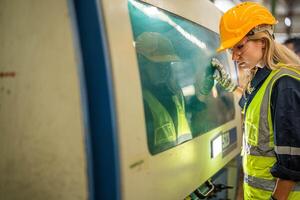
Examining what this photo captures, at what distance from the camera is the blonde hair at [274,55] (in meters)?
1.28

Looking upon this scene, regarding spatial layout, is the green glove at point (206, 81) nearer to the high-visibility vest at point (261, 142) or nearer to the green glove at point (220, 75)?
the green glove at point (220, 75)

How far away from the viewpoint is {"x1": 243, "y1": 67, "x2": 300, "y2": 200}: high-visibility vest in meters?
1.24

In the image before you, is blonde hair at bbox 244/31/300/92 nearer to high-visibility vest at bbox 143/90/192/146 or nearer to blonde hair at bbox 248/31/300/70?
blonde hair at bbox 248/31/300/70

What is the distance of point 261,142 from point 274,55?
1.26 ft

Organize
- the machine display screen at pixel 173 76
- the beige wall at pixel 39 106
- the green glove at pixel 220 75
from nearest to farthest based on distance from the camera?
the beige wall at pixel 39 106 < the machine display screen at pixel 173 76 < the green glove at pixel 220 75

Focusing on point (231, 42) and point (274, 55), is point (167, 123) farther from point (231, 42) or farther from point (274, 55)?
point (274, 55)

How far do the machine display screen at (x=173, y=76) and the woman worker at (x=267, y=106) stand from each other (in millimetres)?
193

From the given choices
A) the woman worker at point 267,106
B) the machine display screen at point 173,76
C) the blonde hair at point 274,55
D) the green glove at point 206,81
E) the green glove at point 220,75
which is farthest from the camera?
the green glove at point 220,75

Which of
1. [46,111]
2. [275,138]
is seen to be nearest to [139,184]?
[46,111]

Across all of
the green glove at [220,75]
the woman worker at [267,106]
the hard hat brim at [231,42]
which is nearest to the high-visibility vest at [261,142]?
the woman worker at [267,106]

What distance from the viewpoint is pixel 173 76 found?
1.21 meters

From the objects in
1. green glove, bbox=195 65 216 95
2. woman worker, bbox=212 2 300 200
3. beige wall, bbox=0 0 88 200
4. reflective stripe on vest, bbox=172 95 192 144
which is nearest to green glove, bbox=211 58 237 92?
green glove, bbox=195 65 216 95

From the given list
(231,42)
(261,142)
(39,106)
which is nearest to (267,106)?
(261,142)

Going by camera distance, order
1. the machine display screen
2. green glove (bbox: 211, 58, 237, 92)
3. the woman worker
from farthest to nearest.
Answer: green glove (bbox: 211, 58, 237, 92) < the woman worker < the machine display screen
